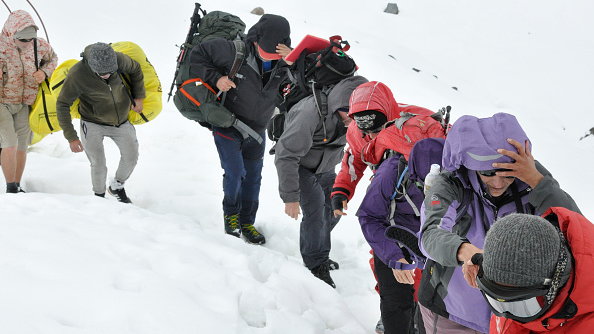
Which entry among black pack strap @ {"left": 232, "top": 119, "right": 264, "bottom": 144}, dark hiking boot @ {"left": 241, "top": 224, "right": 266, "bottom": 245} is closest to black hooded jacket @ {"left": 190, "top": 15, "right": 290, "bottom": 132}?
black pack strap @ {"left": 232, "top": 119, "right": 264, "bottom": 144}

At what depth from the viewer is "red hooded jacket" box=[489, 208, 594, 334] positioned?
168 cm

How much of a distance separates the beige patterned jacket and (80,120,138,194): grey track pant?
37.3 inches

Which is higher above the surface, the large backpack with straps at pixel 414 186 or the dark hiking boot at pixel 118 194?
the large backpack with straps at pixel 414 186

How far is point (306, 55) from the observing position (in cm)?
459

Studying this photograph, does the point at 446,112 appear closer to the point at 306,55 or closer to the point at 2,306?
the point at 306,55

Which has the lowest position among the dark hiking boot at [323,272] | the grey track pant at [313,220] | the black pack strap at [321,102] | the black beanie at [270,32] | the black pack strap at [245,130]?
the dark hiking boot at [323,272]

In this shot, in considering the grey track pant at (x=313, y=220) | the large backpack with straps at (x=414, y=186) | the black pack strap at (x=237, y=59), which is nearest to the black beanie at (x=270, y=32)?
the black pack strap at (x=237, y=59)

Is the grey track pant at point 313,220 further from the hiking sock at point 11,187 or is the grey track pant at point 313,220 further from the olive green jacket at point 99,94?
the hiking sock at point 11,187

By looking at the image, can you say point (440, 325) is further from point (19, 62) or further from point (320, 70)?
point (19, 62)

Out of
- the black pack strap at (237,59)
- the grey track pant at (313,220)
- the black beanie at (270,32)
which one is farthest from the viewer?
the black pack strap at (237,59)

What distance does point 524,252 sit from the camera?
170cm

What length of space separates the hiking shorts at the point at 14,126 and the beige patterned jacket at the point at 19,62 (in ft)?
0.36

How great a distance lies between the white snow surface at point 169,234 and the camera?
9.34 ft

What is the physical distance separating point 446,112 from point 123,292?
7.70ft
